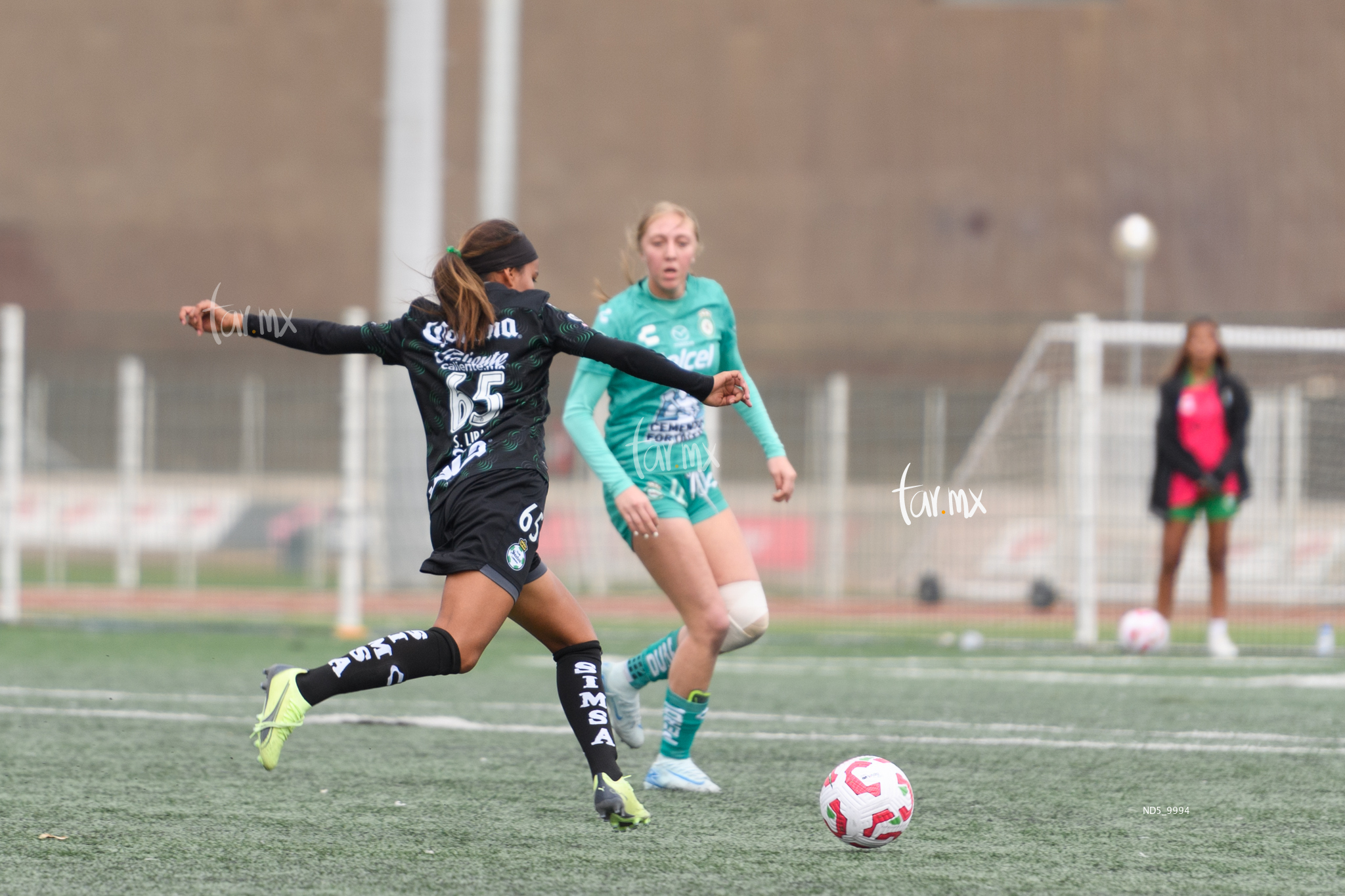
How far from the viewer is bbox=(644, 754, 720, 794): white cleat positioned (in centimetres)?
532

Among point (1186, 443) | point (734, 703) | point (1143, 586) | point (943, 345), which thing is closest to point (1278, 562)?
point (1143, 586)

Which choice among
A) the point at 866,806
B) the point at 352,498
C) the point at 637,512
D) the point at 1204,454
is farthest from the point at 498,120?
the point at 866,806

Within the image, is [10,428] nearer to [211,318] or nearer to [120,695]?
[120,695]

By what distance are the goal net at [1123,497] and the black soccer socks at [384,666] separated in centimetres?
784

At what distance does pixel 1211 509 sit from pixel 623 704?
599cm

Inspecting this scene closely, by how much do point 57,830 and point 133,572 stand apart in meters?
10.4

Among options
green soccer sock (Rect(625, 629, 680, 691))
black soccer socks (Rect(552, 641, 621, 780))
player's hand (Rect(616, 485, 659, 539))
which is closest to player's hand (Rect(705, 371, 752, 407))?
player's hand (Rect(616, 485, 659, 539))

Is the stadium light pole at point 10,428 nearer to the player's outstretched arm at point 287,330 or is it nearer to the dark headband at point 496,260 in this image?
the player's outstretched arm at point 287,330

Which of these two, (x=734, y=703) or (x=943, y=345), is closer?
(x=734, y=703)

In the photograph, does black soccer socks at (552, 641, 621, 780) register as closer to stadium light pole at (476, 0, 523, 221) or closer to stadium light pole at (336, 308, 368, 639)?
stadium light pole at (336, 308, 368, 639)

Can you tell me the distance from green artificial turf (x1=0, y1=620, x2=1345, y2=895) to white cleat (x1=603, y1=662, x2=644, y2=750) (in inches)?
6.0

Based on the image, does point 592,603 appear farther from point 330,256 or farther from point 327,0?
point 327,0

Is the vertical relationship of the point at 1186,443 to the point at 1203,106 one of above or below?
below

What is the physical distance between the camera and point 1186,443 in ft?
34.8
